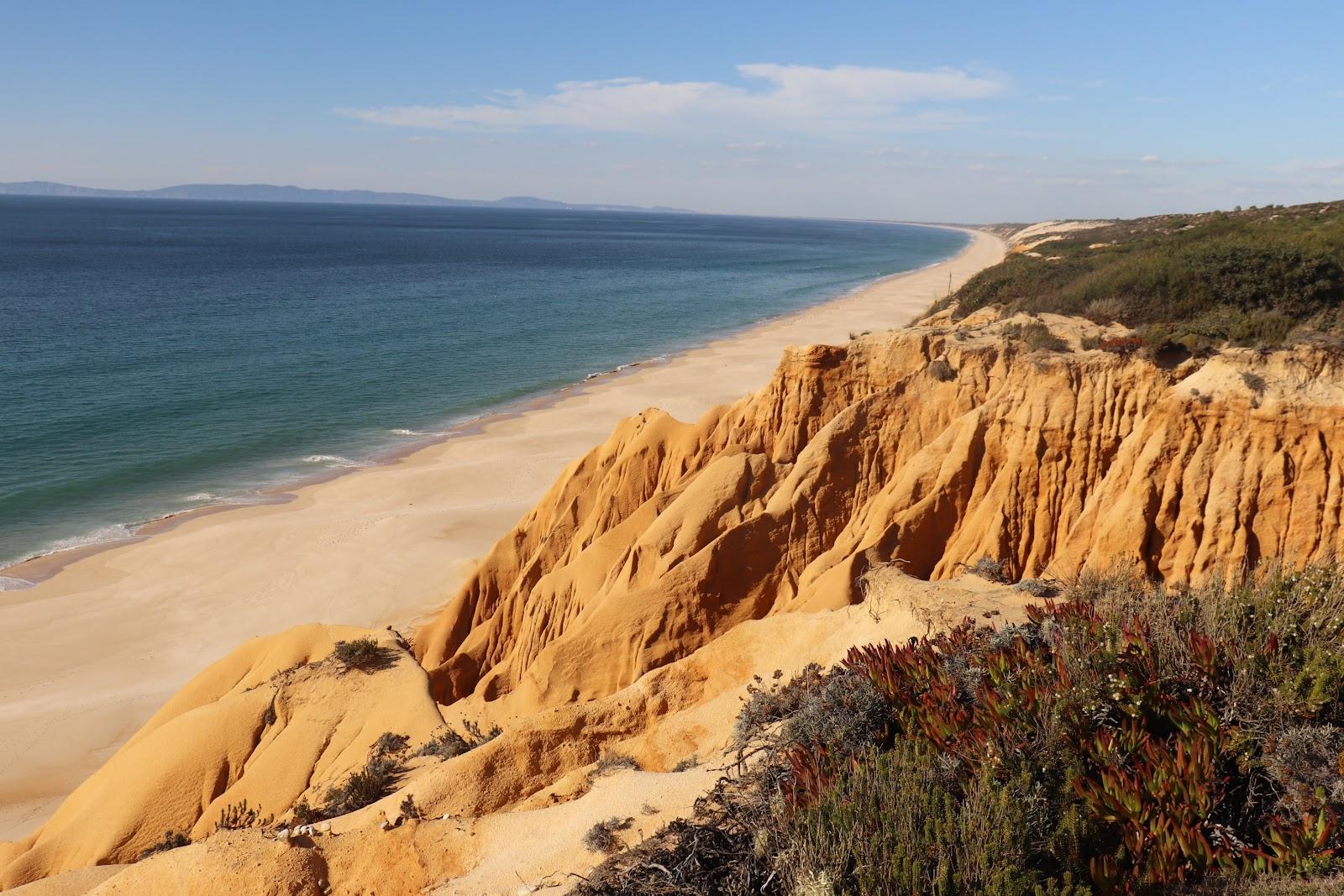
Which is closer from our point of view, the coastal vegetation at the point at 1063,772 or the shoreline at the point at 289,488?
the coastal vegetation at the point at 1063,772

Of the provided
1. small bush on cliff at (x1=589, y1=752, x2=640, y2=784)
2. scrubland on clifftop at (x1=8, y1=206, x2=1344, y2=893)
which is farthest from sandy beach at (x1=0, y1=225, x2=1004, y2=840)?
small bush on cliff at (x1=589, y1=752, x2=640, y2=784)

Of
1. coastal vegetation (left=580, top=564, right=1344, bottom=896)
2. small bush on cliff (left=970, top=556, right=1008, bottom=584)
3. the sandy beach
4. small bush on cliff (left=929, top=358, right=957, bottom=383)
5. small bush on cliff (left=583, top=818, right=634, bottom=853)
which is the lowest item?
the sandy beach

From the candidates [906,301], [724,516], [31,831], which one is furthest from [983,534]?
[906,301]

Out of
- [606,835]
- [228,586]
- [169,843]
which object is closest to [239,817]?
[169,843]

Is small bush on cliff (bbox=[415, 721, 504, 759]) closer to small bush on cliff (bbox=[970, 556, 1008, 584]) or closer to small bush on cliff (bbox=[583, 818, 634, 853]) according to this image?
small bush on cliff (bbox=[583, 818, 634, 853])

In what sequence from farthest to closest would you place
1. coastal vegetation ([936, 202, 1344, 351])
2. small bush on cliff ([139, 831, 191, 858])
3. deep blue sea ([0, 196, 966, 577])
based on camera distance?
deep blue sea ([0, 196, 966, 577]), coastal vegetation ([936, 202, 1344, 351]), small bush on cliff ([139, 831, 191, 858])

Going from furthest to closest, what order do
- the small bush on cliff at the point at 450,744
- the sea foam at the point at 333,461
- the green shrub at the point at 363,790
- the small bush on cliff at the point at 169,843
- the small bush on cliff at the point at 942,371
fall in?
the sea foam at the point at 333,461 < the small bush on cliff at the point at 942,371 < the small bush on cliff at the point at 169,843 < the small bush on cliff at the point at 450,744 < the green shrub at the point at 363,790

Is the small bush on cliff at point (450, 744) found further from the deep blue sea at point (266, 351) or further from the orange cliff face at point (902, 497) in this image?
the deep blue sea at point (266, 351)

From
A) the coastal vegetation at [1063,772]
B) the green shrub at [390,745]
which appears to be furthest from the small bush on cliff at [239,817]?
the coastal vegetation at [1063,772]
